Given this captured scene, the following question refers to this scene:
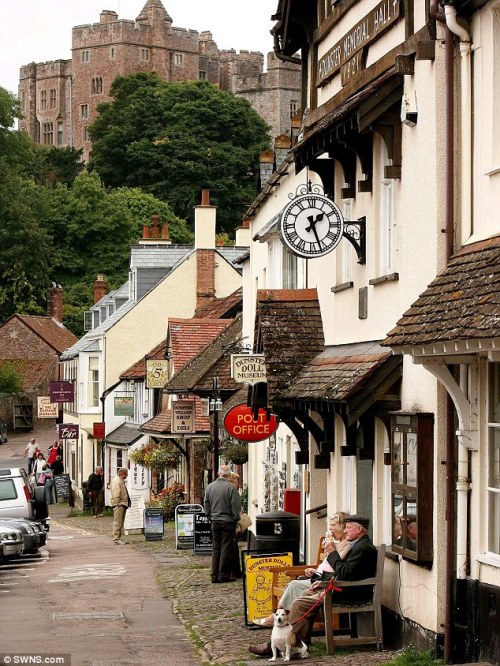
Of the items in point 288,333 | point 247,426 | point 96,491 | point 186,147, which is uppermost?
point 186,147

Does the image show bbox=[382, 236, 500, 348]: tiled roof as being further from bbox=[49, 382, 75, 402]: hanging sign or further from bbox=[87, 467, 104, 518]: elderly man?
bbox=[49, 382, 75, 402]: hanging sign

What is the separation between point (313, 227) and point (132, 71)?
148 metres

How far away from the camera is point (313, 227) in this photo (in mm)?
15461

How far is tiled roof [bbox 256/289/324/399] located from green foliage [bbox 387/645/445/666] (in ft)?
15.5

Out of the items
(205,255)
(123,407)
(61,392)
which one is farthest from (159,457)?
(61,392)

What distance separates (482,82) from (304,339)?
637 centimetres

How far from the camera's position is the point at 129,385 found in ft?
168

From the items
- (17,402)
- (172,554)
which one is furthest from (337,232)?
(17,402)

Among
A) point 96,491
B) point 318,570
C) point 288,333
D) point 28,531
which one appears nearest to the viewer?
point 318,570

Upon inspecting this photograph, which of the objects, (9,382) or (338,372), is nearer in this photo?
(338,372)

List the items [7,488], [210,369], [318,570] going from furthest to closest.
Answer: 1. [210,369]
2. [7,488]
3. [318,570]

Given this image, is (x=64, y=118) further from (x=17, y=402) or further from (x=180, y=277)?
(x=180, y=277)

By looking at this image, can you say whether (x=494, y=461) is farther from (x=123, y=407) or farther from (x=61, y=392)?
(x=61, y=392)

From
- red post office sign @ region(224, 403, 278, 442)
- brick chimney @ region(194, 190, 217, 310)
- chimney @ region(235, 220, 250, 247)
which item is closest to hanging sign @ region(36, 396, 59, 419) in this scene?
brick chimney @ region(194, 190, 217, 310)
